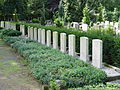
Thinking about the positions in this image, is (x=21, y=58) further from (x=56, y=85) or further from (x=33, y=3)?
(x=33, y=3)

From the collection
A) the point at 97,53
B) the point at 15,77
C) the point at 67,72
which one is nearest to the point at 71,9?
the point at 97,53

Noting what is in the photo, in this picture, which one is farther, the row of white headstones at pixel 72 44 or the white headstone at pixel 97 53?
the row of white headstones at pixel 72 44

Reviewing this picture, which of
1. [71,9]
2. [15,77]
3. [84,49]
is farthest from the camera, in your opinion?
[71,9]

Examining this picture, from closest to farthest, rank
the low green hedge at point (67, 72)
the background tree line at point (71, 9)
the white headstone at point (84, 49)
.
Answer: the low green hedge at point (67, 72)
the white headstone at point (84, 49)
the background tree line at point (71, 9)

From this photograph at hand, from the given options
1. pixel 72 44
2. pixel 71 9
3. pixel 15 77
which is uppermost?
pixel 71 9

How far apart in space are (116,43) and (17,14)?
1025 inches

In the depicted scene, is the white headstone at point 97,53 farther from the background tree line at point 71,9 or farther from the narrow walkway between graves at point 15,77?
the background tree line at point 71,9

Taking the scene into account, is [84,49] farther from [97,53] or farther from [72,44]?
[72,44]

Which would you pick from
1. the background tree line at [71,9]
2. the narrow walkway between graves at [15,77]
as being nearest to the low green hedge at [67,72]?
the narrow walkway between graves at [15,77]

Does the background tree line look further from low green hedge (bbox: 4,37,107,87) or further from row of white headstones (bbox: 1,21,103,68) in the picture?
low green hedge (bbox: 4,37,107,87)

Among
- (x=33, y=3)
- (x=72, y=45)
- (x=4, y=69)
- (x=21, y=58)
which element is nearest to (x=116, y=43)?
(x=72, y=45)

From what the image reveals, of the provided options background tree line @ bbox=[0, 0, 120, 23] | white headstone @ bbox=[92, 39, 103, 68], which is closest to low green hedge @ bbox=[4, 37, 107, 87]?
white headstone @ bbox=[92, 39, 103, 68]

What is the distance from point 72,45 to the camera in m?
9.39

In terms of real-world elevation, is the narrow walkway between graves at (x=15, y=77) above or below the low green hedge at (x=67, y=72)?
below
